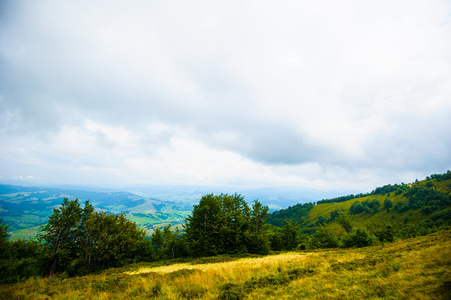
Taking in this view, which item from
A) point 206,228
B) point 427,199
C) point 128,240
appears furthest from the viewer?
point 427,199

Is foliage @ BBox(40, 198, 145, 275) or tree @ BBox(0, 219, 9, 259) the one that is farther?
foliage @ BBox(40, 198, 145, 275)

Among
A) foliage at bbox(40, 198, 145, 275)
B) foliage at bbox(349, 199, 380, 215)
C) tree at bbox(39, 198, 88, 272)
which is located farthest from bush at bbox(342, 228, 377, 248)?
foliage at bbox(349, 199, 380, 215)

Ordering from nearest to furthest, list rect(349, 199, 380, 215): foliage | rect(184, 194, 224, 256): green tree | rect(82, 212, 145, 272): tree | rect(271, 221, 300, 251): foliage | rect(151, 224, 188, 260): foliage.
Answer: rect(82, 212, 145, 272): tree < rect(184, 194, 224, 256): green tree < rect(151, 224, 188, 260): foliage < rect(271, 221, 300, 251): foliage < rect(349, 199, 380, 215): foliage

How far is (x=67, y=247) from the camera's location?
3086 cm

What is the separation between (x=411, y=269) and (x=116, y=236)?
4477cm

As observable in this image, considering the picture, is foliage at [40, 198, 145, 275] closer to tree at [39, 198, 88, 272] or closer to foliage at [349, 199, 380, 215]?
tree at [39, 198, 88, 272]

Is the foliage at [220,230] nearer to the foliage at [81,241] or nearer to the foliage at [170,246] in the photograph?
the foliage at [170,246]

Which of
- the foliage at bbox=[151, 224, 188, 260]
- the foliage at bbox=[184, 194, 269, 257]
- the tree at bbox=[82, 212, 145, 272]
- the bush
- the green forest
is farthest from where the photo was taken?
the foliage at bbox=[151, 224, 188, 260]

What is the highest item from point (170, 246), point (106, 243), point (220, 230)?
point (220, 230)

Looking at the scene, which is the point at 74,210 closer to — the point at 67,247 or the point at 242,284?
the point at 67,247

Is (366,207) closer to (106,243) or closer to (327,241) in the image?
(327,241)

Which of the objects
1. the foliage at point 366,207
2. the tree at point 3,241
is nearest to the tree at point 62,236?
the tree at point 3,241

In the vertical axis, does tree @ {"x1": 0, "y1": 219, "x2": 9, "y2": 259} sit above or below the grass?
below

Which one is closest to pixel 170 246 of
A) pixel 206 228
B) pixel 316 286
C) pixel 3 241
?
pixel 206 228
